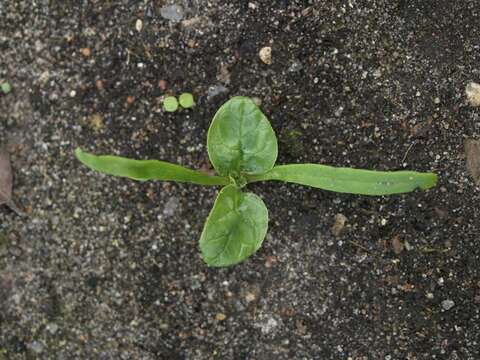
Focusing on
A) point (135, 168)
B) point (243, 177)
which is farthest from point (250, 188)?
point (135, 168)

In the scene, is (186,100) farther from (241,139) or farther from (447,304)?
(447,304)

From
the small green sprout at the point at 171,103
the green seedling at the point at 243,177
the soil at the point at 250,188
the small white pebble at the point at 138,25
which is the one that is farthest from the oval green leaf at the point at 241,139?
the small white pebble at the point at 138,25

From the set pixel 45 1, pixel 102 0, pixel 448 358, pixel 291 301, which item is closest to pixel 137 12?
pixel 102 0

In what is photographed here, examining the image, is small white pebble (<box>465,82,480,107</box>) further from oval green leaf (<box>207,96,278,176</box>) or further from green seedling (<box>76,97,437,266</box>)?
oval green leaf (<box>207,96,278,176</box>)

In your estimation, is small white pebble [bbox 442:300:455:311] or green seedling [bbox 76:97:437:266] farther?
small white pebble [bbox 442:300:455:311]

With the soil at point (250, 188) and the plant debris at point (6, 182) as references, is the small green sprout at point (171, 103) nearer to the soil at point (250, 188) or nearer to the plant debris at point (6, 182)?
the soil at point (250, 188)

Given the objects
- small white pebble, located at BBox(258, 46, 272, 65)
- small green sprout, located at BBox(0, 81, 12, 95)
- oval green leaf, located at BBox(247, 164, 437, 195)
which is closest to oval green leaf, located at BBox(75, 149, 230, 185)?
oval green leaf, located at BBox(247, 164, 437, 195)

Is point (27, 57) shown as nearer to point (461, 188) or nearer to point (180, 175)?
point (180, 175)
